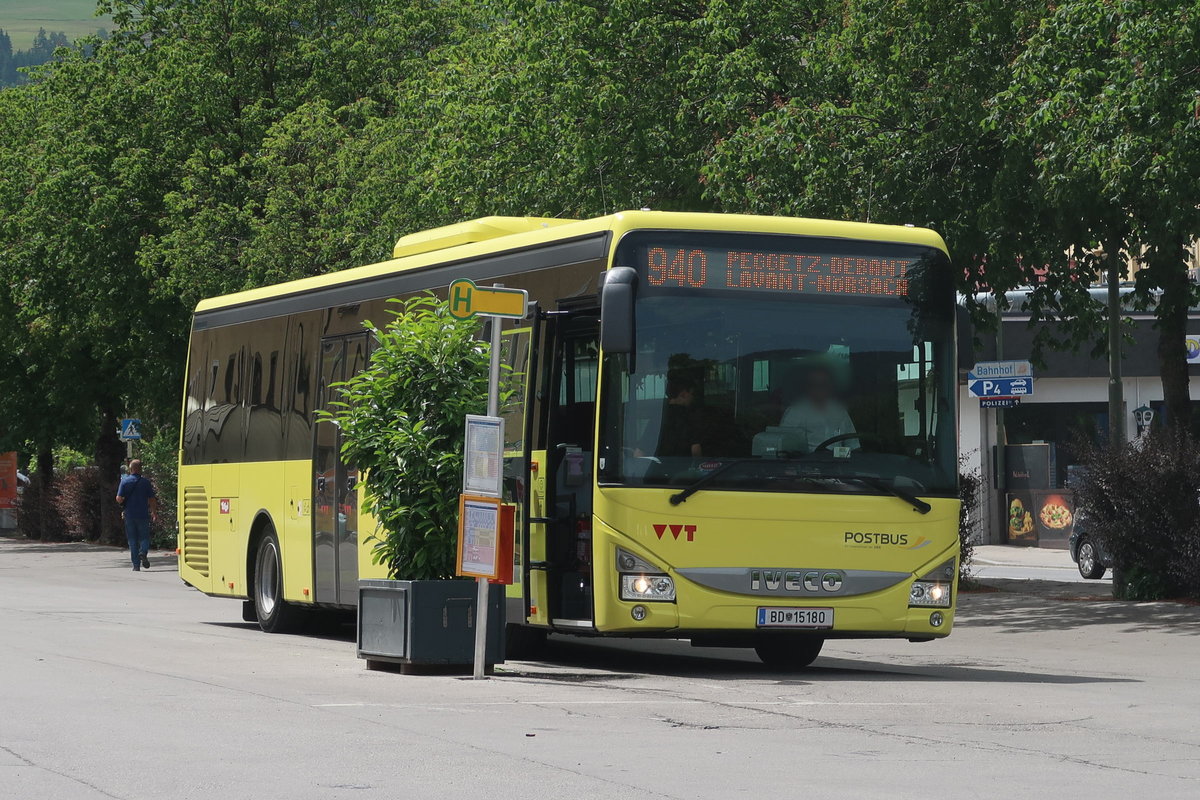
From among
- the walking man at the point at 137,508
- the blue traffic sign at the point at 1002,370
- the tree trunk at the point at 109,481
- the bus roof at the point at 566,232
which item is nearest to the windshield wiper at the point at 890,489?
the bus roof at the point at 566,232

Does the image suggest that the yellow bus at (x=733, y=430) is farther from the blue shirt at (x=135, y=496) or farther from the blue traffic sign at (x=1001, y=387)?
the blue shirt at (x=135, y=496)

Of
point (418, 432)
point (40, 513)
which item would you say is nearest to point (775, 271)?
point (418, 432)

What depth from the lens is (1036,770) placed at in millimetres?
8906

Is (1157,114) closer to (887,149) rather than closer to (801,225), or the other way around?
(887,149)

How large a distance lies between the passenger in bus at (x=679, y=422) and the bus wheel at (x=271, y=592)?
6814 mm

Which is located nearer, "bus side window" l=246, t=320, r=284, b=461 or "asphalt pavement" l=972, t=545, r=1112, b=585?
"bus side window" l=246, t=320, r=284, b=461

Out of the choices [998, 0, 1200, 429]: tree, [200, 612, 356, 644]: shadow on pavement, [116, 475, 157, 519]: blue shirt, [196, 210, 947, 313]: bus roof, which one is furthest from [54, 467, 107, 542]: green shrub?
[998, 0, 1200, 429]: tree

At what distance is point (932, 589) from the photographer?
1383cm

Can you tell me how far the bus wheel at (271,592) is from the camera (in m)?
19.1

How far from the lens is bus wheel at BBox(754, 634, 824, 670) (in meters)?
15.1

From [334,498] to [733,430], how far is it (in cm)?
531

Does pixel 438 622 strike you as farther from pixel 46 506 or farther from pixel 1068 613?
pixel 46 506

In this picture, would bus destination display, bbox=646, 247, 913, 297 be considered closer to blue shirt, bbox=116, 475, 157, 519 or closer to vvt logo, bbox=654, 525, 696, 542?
vvt logo, bbox=654, 525, 696, 542

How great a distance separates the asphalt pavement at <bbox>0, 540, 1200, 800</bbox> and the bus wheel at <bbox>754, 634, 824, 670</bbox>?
7.3 inches
